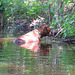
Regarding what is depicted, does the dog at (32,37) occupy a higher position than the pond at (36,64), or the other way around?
the dog at (32,37)

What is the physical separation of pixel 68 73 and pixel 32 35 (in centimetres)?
557

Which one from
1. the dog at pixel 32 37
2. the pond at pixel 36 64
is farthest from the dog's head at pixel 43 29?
the pond at pixel 36 64

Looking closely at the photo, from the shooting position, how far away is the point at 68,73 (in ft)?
5.78

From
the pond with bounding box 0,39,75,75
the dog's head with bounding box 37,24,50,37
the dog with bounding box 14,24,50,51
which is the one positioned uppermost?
the dog's head with bounding box 37,24,50,37

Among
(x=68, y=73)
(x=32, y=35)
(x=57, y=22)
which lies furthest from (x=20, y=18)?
(x=68, y=73)

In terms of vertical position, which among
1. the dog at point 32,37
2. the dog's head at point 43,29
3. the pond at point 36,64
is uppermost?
the dog's head at point 43,29

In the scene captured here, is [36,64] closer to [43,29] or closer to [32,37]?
[32,37]

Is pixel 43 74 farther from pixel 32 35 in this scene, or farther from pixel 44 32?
pixel 44 32

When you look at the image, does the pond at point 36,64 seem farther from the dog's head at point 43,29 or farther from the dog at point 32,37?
the dog's head at point 43,29

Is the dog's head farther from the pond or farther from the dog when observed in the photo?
the pond

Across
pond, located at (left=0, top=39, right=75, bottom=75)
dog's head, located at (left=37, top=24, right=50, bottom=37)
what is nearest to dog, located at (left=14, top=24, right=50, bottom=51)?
dog's head, located at (left=37, top=24, right=50, bottom=37)

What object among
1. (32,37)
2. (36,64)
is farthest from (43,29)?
(36,64)

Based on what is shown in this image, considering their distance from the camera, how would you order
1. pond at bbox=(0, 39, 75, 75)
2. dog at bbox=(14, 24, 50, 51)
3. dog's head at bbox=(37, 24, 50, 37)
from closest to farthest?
pond at bbox=(0, 39, 75, 75) < dog at bbox=(14, 24, 50, 51) < dog's head at bbox=(37, 24, 50, 37)

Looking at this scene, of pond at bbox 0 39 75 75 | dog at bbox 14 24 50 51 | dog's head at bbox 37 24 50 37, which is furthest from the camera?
dog's head at bbox 37 24 50 37
